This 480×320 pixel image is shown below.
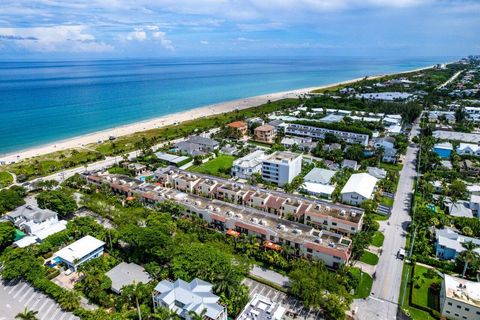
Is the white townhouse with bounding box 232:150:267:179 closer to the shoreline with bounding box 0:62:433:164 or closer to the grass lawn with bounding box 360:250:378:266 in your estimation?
the grass lawn with bounding box 360:250:378:266

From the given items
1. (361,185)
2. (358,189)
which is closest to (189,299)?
(358,189)

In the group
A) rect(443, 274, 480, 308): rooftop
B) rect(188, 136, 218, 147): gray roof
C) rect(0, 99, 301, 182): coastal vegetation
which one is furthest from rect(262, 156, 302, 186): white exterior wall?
rect(0, 99, 301, 182): coastal vegetation

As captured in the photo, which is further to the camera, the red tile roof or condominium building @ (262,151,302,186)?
condominium building @ (262,151,302,186)

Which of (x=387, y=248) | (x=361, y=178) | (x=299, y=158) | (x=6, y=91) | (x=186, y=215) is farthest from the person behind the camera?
(x=6, y=91)

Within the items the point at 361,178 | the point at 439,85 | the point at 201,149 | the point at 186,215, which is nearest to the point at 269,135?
the point at 201,149

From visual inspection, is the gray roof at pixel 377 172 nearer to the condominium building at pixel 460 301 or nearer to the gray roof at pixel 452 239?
the gray roof at pixel 452 239

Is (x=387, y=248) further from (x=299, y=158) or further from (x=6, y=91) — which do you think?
(x=6, y=91)

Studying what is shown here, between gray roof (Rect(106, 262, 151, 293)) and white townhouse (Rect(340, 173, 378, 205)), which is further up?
white townhouse (Rect(340, 173, 378, 205))
